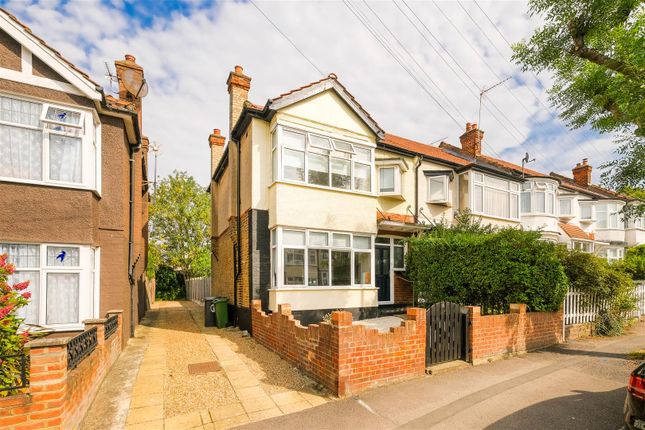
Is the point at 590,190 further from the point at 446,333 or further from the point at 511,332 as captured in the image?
the point at 446,333

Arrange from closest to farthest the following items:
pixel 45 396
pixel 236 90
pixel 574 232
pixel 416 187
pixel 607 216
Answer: pixel 45 396 < pixel 236 90 < pixel 416 187 < pixel 574 232 < pixel 607 216

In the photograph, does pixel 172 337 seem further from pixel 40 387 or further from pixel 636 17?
pixel 636 17

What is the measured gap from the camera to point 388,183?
12.5 meters

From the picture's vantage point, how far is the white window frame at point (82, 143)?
23.0 feet

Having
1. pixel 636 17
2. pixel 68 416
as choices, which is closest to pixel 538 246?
pixel 636 17

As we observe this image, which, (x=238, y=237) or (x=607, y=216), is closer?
(x=238, y=237)

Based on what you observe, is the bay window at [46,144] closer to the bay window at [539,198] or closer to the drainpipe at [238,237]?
the drainpipe at [238,237]

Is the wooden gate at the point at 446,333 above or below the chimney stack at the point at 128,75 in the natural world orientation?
below

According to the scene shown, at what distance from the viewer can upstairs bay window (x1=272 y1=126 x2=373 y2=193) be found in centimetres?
962

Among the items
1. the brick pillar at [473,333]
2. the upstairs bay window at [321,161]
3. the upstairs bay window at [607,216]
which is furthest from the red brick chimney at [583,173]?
the brick pillar at [473,333]

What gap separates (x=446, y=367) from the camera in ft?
21.4

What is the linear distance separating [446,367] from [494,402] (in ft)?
4.65

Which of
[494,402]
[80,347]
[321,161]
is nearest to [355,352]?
[494,402]

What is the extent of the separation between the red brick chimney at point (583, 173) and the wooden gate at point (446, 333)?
2494cm
